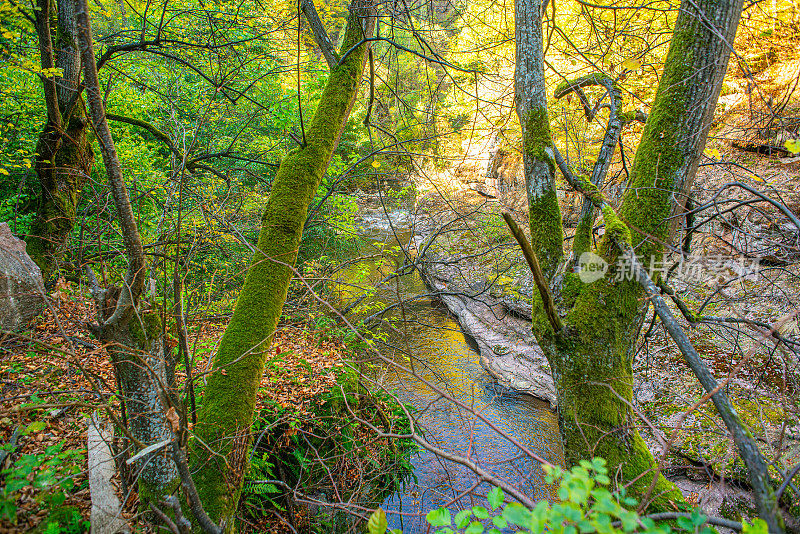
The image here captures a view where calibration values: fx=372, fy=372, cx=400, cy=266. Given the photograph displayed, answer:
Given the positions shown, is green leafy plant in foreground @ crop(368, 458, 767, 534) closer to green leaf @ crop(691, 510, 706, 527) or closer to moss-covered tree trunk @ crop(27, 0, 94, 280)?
green leaf @ crop(691, 510, 706, 527)

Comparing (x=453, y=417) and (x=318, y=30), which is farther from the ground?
(x=318, y=30)

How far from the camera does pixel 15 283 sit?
333 centimetres

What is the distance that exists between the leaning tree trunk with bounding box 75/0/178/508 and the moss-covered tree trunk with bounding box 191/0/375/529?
0.82 ft

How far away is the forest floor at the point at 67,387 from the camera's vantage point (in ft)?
5.98

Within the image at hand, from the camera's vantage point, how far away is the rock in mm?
3283

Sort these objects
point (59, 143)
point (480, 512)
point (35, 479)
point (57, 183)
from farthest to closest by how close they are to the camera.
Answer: point (57, 183) < point (59, 143) < point (35, 479) < point (480, 512)

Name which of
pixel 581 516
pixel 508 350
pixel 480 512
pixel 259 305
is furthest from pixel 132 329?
pixel 508 350

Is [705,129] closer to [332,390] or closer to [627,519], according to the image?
[627,519]

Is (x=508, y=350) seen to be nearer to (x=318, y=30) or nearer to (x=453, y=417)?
(x=453, y=417)

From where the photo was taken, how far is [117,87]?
6.25m

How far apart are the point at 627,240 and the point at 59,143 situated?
500cm

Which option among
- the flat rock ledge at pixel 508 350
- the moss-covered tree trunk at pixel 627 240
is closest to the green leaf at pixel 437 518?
the moss-covered tree trunk at pixel 627 240

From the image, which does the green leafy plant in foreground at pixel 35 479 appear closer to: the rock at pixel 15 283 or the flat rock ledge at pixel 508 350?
the rock at pixel 15 283

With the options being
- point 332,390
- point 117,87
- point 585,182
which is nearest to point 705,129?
point 585,182
